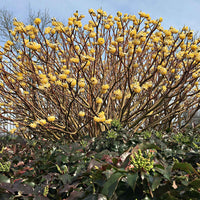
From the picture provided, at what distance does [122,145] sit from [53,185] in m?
0.80

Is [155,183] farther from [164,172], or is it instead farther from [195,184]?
[195,184]

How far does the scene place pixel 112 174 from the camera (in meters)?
1.01

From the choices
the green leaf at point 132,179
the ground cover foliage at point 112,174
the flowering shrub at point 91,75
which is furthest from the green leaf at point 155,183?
the flowering shrub at point 91,75

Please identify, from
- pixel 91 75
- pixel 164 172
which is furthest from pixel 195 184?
pixel 91 75

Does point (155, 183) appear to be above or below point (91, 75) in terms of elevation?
below

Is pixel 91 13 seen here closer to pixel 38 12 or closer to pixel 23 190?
pixel 23 190

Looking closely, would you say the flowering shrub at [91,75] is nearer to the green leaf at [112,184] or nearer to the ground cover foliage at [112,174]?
the ground cover foliage at [112,174]

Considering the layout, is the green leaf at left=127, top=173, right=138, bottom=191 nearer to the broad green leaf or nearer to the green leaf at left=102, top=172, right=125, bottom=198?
the green leaf at left=102, top=172, right=125, bottom=198

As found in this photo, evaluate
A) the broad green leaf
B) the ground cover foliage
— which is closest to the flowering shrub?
the ground cover foliage

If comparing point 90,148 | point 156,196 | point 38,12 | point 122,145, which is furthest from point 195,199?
point 38,12

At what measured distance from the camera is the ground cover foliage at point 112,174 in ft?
3.32

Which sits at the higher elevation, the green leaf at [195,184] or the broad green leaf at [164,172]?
the broad green leaf at [164,172]

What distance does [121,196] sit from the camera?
3.38 ft

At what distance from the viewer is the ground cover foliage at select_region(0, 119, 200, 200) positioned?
1013 mm
